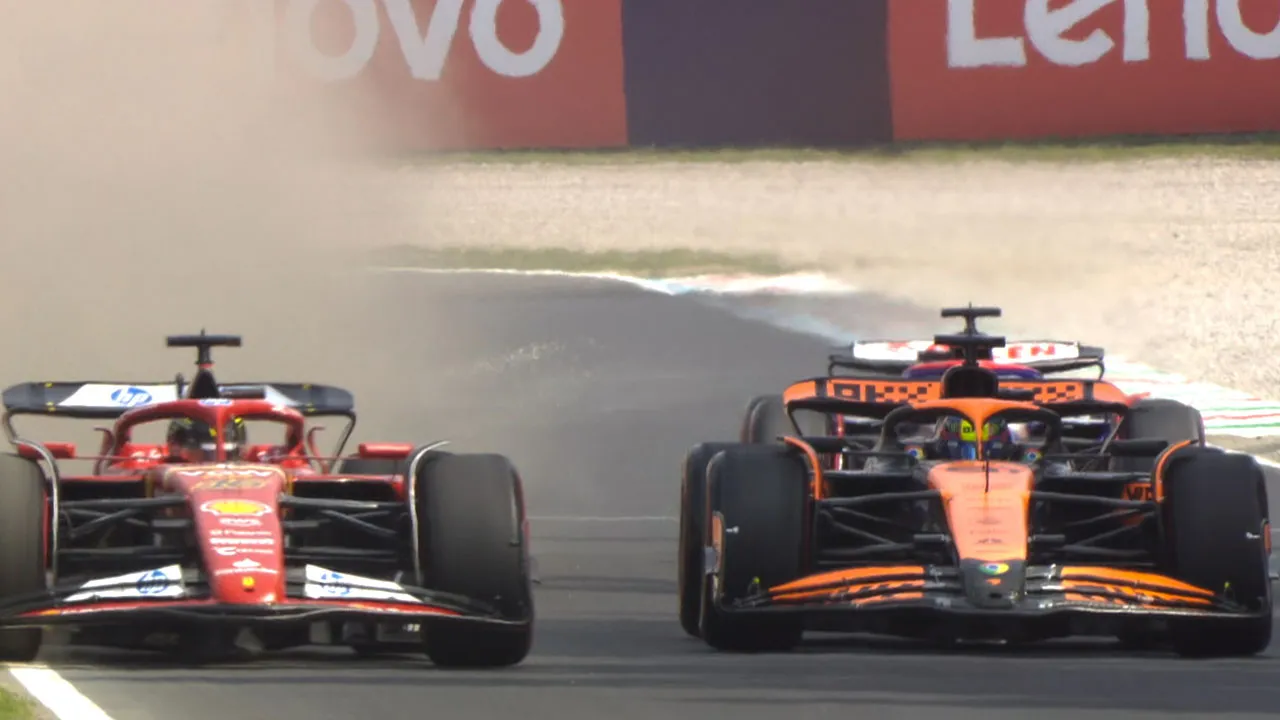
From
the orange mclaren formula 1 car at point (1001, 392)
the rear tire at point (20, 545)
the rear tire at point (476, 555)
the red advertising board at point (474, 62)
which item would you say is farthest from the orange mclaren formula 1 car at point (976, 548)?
the red advertising board at point (474, 62)

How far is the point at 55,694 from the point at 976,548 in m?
3.53

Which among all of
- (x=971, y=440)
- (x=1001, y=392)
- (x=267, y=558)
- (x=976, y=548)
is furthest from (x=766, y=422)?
(x=267, y=558)

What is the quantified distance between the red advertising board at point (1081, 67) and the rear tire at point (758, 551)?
63.8 ft

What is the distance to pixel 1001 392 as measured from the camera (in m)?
15.2

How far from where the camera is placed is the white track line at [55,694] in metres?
10.6

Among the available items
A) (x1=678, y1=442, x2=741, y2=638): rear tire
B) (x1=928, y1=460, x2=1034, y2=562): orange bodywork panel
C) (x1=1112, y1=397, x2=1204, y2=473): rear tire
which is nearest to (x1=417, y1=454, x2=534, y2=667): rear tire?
(x1=678, y1=442, x2=741, y2=638): rear tire

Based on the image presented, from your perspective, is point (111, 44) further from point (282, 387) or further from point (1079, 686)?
point (1079, 686)

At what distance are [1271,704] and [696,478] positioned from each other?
345 cm

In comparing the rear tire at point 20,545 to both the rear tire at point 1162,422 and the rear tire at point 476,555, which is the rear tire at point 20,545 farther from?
the rear tire at point 1162,422

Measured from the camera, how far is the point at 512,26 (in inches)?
1309

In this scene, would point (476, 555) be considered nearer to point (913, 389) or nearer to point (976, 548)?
point (976, 548)

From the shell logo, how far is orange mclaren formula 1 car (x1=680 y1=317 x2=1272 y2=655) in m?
1.78

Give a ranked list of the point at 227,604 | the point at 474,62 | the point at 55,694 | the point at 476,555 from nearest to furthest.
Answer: the point at 55,694 < the point at 227,604 < the point at 476,555 < the point at 474,62

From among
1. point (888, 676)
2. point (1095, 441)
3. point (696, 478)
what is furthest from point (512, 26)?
point (888, 676)
